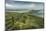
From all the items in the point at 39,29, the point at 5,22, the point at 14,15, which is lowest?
the point at 39,29

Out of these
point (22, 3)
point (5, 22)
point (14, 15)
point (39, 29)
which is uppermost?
point (22, 3)

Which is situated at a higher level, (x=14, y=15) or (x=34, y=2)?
(x=34, y=2)

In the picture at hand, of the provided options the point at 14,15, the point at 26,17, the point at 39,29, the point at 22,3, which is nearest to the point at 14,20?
the point at 14,15

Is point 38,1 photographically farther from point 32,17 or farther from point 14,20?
point 14,20

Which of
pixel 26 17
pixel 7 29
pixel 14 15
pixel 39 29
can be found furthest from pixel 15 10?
pixel 39 29

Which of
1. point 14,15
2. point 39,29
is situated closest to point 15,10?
point 14,15

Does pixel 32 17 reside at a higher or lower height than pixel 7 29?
higher
